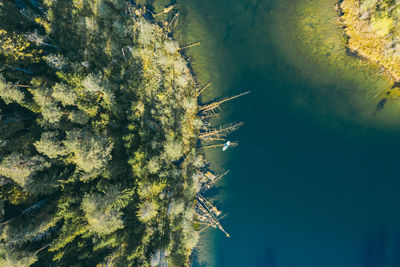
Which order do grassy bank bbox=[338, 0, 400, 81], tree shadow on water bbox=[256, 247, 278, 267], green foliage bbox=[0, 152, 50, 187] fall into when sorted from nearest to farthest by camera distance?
green foliage bbox=[0, 152, 50, 187] < grassy bank bbox=[338, 0, 400, 81] < tree shadow on water bbox=[256, 247, 278, 267]

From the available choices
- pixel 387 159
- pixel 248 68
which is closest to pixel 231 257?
pixel 387 159

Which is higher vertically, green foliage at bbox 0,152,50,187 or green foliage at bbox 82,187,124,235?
green foliage at bbox 0,152,50,187

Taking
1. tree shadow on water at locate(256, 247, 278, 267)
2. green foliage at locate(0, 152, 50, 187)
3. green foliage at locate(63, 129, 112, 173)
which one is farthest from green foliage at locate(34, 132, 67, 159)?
tree shadow on water at locate(256, 247, 278, 267)

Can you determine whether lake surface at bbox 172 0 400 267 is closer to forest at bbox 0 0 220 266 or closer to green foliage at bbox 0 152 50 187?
forest at bbox 0 0 220 266

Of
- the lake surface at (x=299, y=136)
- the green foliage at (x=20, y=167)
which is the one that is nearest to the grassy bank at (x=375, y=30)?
the lake surface at (x=299, y=136)

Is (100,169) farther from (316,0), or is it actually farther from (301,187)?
(316,0)

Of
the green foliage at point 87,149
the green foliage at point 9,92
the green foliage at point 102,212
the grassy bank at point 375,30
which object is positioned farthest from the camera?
the grassy bank at point 375,30

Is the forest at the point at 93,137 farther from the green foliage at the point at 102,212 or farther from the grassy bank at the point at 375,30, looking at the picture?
the grassy bank at the point at 375,30
